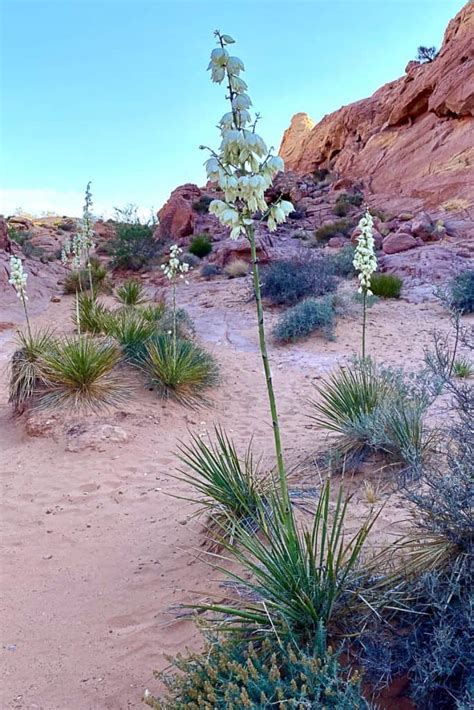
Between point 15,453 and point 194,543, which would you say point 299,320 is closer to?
point 15,453

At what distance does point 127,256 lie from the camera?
17.8 metres

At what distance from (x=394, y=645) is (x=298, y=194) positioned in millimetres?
26051

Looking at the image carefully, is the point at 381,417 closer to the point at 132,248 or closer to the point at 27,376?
the point at 27,376

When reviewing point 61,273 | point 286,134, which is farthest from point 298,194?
point 286,134

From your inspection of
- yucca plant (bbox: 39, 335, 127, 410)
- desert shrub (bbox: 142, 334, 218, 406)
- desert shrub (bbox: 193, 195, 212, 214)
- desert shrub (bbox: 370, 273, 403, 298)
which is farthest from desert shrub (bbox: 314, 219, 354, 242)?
yucca plant (bbox: 39, 335, 127, 410)

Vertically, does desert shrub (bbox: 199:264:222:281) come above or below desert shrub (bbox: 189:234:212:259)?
below

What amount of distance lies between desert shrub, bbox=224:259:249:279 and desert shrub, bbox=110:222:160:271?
4.77m

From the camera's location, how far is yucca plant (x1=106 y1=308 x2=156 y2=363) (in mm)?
6578

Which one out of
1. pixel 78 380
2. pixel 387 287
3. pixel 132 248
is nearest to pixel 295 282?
pixel 387 287

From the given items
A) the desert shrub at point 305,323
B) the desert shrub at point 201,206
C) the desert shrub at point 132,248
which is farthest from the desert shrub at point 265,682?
the desert shrub at point 201,206

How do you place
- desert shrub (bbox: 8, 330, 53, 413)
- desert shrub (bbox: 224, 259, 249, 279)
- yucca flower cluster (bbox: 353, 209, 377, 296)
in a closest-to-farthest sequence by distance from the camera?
1. yucca flower cluster (bbox: 353, 209, 377, 296)
2. desert shrub (bbox: 8, 330, 53, 413)
3. desert shrub (bbox: 224, 259, 249, 279)

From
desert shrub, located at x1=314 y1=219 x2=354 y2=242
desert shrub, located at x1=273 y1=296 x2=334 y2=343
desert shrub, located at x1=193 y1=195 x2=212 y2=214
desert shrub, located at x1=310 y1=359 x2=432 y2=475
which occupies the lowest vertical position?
desert shrub, located at x1=310 y1=359 x2=432 y2=475

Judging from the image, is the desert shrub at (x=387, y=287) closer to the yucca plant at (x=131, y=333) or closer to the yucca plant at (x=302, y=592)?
the yucca plant at (x=131, y=333)

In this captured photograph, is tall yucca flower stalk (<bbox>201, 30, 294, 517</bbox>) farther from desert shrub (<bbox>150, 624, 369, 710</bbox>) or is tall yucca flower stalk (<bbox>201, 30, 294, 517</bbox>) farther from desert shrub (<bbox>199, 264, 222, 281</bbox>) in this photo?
desert shrub (<bbox>199, 264, 222, 281</bbox>)
